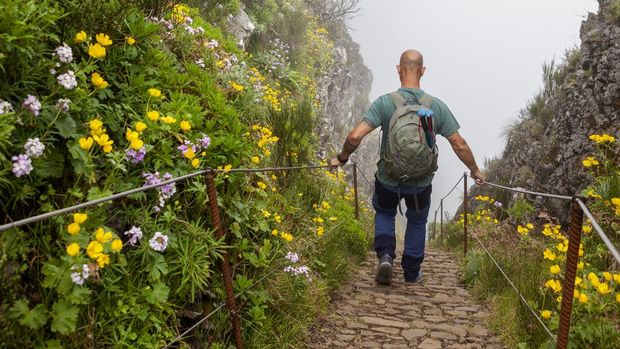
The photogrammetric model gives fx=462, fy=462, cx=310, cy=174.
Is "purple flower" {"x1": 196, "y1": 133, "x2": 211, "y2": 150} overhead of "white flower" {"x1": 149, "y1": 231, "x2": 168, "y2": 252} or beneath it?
overhead

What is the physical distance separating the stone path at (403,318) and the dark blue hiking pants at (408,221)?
0.40m

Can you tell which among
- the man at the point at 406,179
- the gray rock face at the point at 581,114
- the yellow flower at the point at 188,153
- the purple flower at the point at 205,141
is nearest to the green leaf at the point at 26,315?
the yellow flower at the point at 188,153

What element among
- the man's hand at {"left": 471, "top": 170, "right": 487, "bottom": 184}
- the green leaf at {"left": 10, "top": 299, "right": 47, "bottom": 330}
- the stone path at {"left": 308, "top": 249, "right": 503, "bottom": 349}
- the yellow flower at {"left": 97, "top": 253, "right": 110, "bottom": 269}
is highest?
the yellow flower at {"left": 97, "top": 253, "right": 110, "bottom": 269}

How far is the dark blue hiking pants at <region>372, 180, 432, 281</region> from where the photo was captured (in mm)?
4719

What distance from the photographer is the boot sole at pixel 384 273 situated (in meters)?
4.79

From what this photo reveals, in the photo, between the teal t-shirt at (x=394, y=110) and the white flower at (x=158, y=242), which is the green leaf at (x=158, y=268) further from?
the teal t-shirt at (x=394, y=110)

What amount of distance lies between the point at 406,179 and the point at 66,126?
3095 mm

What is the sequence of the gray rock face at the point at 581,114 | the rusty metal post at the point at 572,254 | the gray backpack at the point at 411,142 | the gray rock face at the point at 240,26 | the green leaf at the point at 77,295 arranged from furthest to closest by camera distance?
the gray rock face at the point at 240,26, the gray rock face at the point at 581,114, the gray backpack at the point at 411,142, the rusty metal post at the point at 572,254, the green leaf at the point at 77,295

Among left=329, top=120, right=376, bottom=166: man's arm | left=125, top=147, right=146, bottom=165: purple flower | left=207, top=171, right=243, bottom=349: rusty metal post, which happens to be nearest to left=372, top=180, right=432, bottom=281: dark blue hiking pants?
left=329, top=120, right=376, bottom=166: man's arm

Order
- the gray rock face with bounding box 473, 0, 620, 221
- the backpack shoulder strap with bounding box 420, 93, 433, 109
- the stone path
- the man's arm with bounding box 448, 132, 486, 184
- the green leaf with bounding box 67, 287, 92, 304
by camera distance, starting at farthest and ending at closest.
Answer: the gray rock face with bounding box 473, 0, 620, 221 → the man's arm with bounding box 448, 132, 486, 184 → the backpack shoulder strap with bounding box 420, 93, 433, 109 → the stone path → the green leaf with bounding box 67, 287, 92, 304

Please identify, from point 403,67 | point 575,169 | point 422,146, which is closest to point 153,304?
point 422,146

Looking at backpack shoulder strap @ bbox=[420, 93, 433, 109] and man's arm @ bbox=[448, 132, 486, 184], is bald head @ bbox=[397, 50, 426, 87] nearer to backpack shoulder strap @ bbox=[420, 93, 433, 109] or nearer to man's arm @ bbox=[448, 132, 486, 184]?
backpack shoulder strap @ bbox=[420, 93, 433, 109]

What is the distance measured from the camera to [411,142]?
13.7 ft

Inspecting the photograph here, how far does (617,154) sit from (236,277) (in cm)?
450
